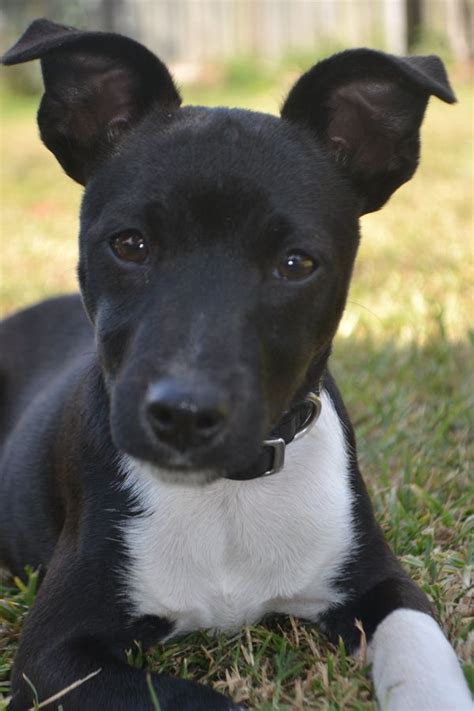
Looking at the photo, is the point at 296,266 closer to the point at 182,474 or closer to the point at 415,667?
the point at 182,474

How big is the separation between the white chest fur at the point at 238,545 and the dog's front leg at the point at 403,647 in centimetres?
9

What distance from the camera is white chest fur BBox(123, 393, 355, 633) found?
10.00 ft

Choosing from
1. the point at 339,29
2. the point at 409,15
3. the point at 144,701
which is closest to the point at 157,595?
the point at 144,701

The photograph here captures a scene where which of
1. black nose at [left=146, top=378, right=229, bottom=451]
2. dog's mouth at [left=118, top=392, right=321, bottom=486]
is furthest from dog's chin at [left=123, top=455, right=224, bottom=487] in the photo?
black nose at [left=146, top=378, right=229, bottom=451]

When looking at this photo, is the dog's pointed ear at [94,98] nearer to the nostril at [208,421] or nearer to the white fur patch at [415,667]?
the nostril at [208,421]

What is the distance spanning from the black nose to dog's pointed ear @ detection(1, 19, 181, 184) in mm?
1033

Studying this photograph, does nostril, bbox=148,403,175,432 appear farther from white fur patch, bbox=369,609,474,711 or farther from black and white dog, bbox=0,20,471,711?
white fur patch, bbox=369,609,474,711

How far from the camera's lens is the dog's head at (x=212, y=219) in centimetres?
258

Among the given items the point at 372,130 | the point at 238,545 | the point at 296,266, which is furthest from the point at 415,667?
the point at 372,130

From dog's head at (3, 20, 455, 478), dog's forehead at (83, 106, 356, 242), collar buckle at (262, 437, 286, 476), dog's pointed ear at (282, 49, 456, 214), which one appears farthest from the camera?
dog's pointed ear at (282, 49, 456, 214)

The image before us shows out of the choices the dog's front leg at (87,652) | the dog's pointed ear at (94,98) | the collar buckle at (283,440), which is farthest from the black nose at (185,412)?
the dog's pointed ear at (94,98)

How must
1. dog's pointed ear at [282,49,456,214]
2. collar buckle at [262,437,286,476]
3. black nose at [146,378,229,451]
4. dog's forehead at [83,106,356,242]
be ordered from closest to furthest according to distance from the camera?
black nose at [146,378,229,451] → dog's forehead at [83,106,356,242] → collar buckle at [262,437,286,476] → dog's pointed ear at [282,49,456,214]

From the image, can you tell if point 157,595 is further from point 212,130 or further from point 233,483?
point 212,130

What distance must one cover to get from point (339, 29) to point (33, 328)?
52.0 feet
